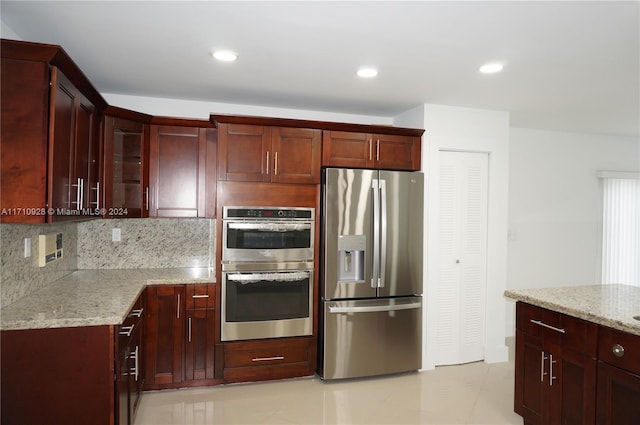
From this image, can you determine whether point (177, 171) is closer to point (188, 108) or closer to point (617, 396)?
point (188, 108)

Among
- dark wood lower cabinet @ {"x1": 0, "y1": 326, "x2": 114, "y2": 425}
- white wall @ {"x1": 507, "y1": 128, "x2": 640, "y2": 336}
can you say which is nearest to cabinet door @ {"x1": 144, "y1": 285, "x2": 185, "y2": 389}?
dark wood lower cabinet @ {"x1": 0, "y1": 326, "x2": 114, "y2": 425}

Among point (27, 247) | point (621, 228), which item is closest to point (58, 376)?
point (27, 247)

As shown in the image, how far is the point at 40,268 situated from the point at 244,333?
4.95ft

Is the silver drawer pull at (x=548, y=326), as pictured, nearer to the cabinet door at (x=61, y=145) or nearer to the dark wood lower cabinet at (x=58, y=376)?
the dark wood lower cabinet at (x=58, y=376)

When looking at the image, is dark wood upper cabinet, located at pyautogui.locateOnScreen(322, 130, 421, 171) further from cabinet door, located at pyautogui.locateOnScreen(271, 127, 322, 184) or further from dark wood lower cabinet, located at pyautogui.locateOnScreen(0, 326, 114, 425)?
dark wood lower cabinet, located at pyautogui.locateOnScreen(0, 326, 114, 425)

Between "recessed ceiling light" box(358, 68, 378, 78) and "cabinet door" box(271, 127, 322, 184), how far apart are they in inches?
27.9

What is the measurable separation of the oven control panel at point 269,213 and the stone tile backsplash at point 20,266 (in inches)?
49.6

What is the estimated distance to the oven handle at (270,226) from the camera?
11.1ft

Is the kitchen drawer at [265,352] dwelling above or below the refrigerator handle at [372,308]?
below

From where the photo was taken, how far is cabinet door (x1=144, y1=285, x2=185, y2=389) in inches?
127

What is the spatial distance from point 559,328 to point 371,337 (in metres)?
1.53

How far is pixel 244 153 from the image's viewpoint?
3430 millimetres

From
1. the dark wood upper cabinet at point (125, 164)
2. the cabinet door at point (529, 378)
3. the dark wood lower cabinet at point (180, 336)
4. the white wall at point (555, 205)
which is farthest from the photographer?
the white wall at point (555, 205)

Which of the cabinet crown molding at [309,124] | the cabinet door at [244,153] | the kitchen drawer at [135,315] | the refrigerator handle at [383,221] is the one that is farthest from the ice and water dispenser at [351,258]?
the kitchen drawer at [135,315]
